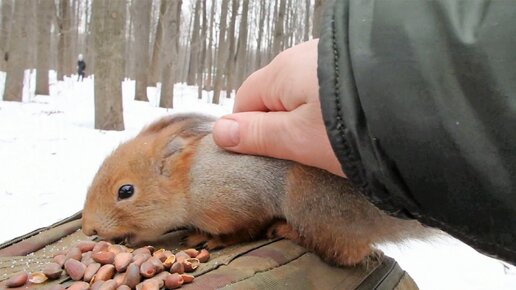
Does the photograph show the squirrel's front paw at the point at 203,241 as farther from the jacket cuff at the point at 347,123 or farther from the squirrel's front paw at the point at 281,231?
the jacket cuff at the point at 347,123

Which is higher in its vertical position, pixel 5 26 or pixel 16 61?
pixel 5 26

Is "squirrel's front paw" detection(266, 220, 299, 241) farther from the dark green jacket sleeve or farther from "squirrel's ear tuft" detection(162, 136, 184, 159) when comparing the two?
the dark green jacket sleeve

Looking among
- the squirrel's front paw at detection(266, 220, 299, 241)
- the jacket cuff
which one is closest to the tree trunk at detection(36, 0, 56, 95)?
the squirrel's front paw at detection(266, 220, 299, 241)

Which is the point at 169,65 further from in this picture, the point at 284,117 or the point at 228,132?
the point at 284,117

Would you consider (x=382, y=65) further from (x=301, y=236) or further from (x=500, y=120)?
(x=301, y=236)

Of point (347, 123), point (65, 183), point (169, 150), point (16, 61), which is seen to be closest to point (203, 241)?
point (169, 150)

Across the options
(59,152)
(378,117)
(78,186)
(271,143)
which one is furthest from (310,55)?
(59,152)
